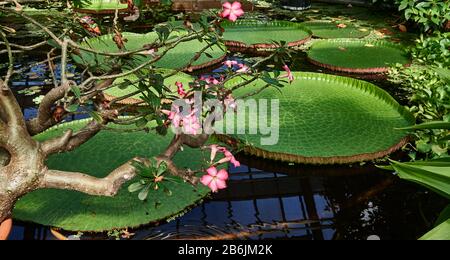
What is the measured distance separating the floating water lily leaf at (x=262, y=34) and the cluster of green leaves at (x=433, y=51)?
4.91 feet

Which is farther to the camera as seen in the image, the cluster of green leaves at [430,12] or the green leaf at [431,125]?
the cluster of green leaves at [430,12]

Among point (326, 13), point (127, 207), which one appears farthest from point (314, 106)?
point (326, 13)

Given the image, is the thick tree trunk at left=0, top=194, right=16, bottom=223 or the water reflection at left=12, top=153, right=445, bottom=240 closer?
the thick tree trunk at left=0, top=194, right=16, bottom=223

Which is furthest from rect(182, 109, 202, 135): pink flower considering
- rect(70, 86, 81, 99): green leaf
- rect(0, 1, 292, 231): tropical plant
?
rect(70, 86, 81, 99): green leaf

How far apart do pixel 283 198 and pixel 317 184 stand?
11.1 inches

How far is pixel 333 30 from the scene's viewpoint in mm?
6516

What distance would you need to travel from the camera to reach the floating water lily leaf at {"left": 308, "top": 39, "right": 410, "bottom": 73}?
487 cm

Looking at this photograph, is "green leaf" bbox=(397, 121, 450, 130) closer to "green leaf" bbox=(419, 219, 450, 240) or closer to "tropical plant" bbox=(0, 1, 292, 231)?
"green leaf" bbox=(419, 219, 450, 240)

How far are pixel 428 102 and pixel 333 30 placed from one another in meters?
3.20

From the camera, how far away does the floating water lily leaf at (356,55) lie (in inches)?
192

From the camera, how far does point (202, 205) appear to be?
2615 millimetres

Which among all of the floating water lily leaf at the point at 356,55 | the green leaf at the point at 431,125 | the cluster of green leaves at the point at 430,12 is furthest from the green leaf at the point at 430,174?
the cluster of green leaves at the point at 430,12

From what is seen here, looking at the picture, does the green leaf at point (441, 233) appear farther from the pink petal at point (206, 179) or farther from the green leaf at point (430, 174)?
the pink petal at point (206, 179)

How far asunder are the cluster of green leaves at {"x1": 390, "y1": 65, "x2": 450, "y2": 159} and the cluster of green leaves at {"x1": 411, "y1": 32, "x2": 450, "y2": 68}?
155 millimetres
